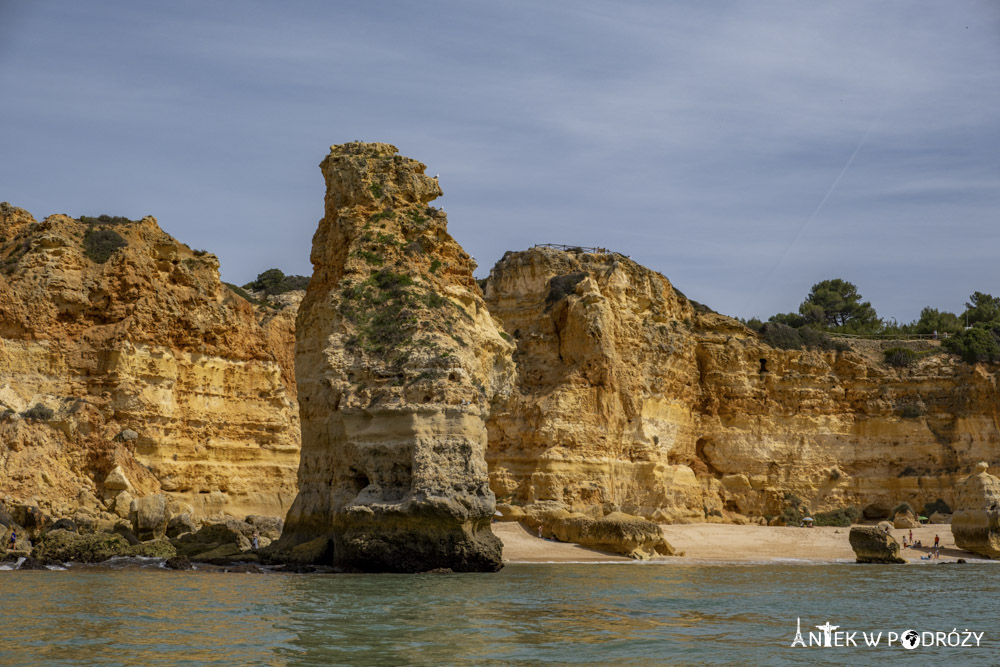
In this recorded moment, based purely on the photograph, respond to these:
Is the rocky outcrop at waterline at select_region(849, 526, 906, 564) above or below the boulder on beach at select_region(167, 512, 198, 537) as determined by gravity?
below

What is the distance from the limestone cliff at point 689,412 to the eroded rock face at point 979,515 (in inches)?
353

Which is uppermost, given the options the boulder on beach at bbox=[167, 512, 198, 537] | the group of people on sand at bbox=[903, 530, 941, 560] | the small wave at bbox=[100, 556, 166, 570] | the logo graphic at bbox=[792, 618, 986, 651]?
the boulder on beach at bbox=[167, 512, 198, 537]

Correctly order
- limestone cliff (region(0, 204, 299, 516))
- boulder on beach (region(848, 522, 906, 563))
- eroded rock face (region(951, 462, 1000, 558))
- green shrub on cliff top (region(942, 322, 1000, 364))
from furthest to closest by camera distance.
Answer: green shrub on cliff top (region(942, 322, 1000, 364))
eroded rock face (region(951, 462, 1000, 558))
boulder on beach (region(848, 522, 906, 563))
limestone cliff (region(0, 204, 299, 516))

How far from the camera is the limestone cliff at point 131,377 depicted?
84.8ft

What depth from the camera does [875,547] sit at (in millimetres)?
30484

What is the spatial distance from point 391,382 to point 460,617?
27.3 ft

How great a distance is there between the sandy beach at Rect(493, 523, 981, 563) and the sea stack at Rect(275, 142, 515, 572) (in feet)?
19.2

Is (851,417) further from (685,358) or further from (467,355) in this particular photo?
(467,355)

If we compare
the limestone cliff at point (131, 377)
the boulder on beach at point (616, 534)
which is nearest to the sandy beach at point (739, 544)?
the boulder on beach at point (616, 534)

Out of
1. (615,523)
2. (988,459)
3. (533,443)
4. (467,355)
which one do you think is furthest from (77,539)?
(988,459)

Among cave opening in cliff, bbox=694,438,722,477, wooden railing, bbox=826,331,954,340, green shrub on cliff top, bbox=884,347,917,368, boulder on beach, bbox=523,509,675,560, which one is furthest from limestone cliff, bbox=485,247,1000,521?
wooden railing, bbox=826,331,954,340

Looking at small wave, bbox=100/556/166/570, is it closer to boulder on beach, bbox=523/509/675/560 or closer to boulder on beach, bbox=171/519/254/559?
boulder on beach, bbox=171/519/254/559

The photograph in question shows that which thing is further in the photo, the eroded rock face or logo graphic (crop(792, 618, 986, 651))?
the eroded rock face

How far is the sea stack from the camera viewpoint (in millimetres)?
21859
